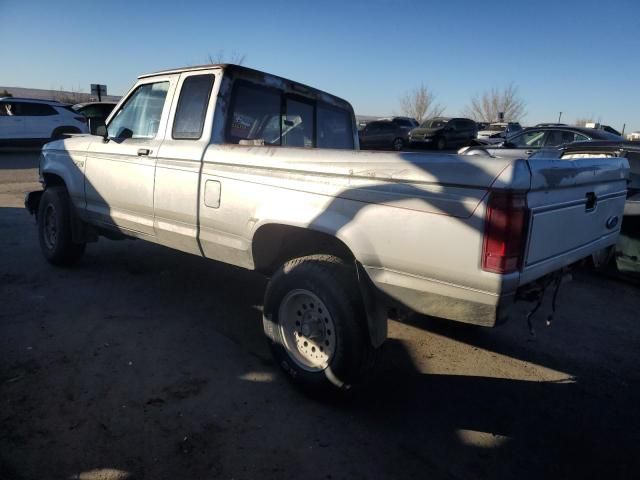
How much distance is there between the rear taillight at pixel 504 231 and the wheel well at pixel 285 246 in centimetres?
104

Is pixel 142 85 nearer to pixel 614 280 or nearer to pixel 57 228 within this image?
pixel 57 228

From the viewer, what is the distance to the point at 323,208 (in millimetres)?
2770

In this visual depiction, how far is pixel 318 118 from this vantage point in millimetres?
4527

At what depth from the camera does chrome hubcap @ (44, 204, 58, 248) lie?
5176 mm

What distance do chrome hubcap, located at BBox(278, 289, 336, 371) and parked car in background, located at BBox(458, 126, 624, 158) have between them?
784cm

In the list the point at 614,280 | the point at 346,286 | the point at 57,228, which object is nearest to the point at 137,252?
the point at 57,228

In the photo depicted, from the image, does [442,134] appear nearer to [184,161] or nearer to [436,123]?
[436,123]

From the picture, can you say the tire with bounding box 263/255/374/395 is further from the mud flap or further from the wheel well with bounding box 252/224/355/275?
the wheel well with bounding box 252/224/355/275

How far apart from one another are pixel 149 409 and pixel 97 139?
9.52 ft

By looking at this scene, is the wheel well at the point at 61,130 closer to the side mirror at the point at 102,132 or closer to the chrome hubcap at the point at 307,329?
the side mirror at the point at 102,132

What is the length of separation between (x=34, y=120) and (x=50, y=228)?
13.9 m

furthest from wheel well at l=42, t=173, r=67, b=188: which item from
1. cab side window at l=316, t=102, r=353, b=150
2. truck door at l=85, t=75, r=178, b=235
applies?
cab side window at l=316, t=102, r=353, b=150

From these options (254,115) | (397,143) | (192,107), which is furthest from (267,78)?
(397,143)

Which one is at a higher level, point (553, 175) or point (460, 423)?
point (553, 175)
